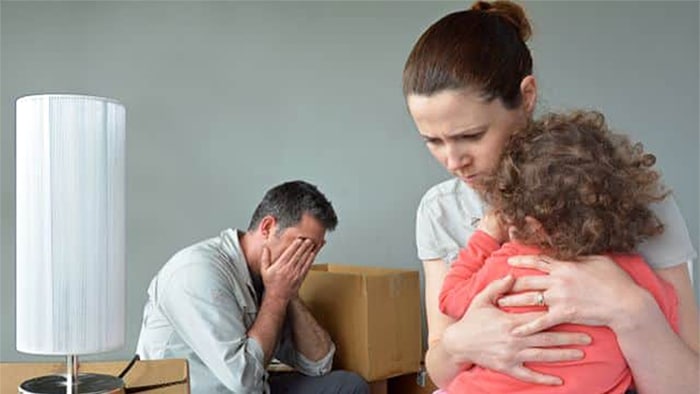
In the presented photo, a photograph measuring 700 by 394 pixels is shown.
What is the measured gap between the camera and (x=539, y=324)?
1025 millimetres

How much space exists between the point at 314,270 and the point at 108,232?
1373 millimetres

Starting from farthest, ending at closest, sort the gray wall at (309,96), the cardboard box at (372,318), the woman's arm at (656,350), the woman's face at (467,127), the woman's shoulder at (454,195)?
the gray wall at (309,96)
the cardboard box at (372,318)
the woman's shoulder at (454,195)
the woman's face at (467,127)
the woman's arm at (656,350)

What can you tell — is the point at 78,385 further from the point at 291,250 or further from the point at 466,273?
the point at 291,250

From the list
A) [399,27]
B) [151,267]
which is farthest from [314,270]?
[399,27]

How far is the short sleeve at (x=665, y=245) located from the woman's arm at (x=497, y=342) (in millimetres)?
176

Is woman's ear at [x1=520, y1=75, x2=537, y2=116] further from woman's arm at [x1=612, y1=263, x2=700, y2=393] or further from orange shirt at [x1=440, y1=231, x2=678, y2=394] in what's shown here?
woman's arm at [x1=612, y1=263, x2=700, y2=393]

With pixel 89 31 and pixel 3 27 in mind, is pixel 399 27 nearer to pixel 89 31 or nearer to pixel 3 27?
pixel 89 31

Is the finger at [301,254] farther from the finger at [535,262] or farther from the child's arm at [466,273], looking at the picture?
the finger at [535,262]

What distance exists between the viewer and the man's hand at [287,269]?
2074 mm

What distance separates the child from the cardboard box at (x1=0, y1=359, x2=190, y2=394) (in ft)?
1.76

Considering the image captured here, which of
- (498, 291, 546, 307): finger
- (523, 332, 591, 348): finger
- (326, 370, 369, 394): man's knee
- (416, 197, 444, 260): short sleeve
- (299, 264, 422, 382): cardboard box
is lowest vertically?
(326, 370, 369, 394): man's knee

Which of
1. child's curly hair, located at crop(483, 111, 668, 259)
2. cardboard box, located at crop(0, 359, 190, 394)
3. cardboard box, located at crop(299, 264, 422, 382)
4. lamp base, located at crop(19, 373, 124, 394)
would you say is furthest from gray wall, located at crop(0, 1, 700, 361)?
child's curly hair, located at crop(483, 111, 668, 259)

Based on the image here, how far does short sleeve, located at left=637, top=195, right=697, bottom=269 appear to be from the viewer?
1.09 metres

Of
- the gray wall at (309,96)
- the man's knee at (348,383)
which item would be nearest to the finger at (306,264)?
the man's knee at (348,383)
